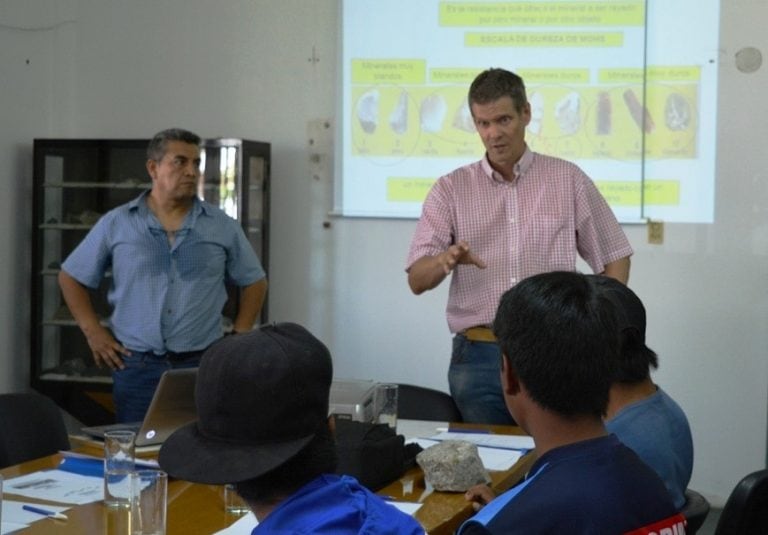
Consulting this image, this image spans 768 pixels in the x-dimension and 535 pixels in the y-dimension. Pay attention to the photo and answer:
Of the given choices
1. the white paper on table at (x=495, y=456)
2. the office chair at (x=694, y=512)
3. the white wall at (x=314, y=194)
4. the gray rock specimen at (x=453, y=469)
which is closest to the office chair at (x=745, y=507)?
the office chair at (x=694, y=512)

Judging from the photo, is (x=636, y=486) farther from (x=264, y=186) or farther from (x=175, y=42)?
(x=175, y=42)

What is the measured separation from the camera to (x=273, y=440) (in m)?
1.61

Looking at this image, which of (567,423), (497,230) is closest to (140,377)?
(497,230)

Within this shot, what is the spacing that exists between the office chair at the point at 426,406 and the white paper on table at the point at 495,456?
0.61 metres

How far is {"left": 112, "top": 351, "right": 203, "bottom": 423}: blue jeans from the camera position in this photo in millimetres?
4391

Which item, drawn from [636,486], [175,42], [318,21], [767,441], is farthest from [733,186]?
[636,486]

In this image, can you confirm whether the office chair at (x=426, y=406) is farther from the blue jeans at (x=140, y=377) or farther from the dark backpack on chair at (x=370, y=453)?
the dark backpack on chair at (x=370, y=453)

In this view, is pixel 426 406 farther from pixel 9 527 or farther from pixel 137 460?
pixel 9 527

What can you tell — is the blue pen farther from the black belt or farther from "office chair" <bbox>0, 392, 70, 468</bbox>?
the black belt

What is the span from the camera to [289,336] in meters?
1.67

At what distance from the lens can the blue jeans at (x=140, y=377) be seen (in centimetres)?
439

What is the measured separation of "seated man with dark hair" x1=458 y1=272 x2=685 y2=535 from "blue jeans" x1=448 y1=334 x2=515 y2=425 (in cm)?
206

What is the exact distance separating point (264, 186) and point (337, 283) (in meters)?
0.65

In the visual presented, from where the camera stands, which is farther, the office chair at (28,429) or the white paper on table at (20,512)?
the office chair at (28,429)
